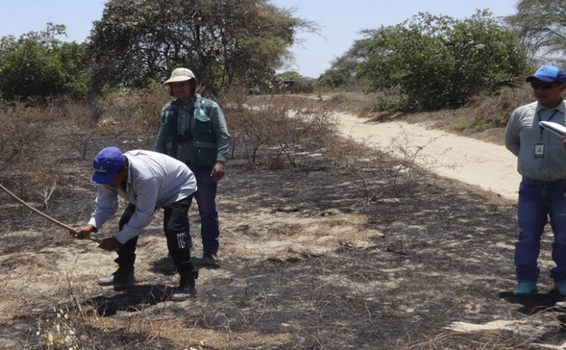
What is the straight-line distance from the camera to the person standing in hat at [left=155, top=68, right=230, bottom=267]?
5.29 m

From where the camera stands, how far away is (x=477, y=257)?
5512 mm

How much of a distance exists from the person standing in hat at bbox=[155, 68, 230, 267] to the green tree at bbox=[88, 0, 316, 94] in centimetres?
1773

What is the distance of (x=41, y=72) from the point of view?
85.7 feet

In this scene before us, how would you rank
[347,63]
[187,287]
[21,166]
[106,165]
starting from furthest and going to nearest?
1. [347,63]
2. [21,166]
3. [187,287]
4. [106,165]

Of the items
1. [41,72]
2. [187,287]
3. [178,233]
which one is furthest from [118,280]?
[41,72]

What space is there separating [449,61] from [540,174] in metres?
17.4

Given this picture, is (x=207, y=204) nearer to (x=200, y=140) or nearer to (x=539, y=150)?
(x=200, y=140)

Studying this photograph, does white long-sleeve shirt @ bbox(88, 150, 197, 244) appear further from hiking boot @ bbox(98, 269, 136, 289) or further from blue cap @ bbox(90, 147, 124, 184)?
hiking boot @ bbox(98, 269, 136, 289)

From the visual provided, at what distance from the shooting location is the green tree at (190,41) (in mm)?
23562

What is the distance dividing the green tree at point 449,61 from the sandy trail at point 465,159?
9.78 ft

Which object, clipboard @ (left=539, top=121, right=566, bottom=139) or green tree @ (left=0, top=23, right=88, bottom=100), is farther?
green tree @ (left=0, top=23, right=88, bottom=100)

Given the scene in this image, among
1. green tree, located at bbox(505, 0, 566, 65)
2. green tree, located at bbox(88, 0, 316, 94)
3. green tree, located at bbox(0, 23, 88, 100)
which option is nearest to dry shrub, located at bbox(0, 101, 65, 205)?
green tree, located at bbox(88, 0, 316, 94)

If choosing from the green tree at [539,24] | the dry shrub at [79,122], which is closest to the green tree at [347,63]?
Result: the green tree at [539,24]

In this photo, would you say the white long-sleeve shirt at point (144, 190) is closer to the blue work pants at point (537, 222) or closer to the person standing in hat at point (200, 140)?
the person standing in hat at point (200, 140)
